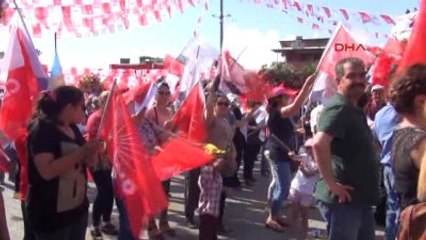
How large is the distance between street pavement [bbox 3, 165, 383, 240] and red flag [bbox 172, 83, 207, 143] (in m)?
1.20

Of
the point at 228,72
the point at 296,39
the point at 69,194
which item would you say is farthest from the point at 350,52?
the point at 296,39

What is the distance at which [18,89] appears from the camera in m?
5.12

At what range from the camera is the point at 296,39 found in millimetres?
61219

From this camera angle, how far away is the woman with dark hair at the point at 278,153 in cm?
682

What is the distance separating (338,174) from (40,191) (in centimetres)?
193

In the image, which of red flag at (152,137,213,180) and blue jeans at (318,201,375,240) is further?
red flag at (152,137,213,180)

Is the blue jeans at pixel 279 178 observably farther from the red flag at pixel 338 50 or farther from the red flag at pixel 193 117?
the red flag at pixel 338 50

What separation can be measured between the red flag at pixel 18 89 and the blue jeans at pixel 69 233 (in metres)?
1.22

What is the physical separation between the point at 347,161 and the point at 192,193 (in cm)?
327

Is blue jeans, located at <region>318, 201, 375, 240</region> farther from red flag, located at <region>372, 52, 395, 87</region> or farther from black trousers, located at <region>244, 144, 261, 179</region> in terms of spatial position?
black trousers, located at <region>244, 144, 261, 179</region>

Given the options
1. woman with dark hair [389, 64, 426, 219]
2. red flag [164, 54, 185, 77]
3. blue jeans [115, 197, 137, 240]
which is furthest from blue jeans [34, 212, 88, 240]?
red flag [164, 54, 185, 77]

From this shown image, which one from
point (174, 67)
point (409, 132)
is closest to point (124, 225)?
point (409, 132)

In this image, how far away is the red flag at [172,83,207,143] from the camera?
6085mm

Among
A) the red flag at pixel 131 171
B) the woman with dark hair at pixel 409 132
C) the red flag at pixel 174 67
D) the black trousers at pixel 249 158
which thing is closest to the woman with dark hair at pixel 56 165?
the red flag at pixel 131 171
